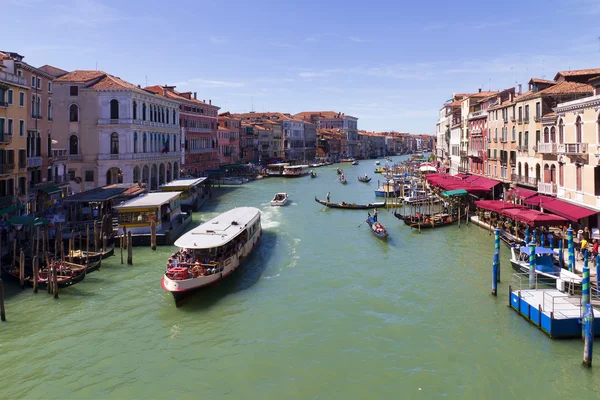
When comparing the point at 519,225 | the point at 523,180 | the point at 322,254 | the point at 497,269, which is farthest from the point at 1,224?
the point at 523,180

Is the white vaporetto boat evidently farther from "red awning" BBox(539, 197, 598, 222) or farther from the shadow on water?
"red awning" BBox(539, 197, 598, 222)

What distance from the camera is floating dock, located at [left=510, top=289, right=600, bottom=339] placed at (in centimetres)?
1354

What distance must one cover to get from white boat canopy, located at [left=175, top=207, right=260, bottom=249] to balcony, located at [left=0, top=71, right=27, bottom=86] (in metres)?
12.6

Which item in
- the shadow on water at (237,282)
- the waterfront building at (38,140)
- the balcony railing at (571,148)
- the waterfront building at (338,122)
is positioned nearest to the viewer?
the shadow on water at (237,282)

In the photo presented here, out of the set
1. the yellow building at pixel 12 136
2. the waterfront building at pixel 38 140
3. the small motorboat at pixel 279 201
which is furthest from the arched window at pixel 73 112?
the small motorboat at pixel 279 201

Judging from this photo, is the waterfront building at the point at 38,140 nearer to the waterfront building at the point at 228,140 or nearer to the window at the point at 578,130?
the window at the point at 578,130

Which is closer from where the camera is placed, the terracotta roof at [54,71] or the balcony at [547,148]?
the balcony at [547,148]

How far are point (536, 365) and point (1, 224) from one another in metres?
23.0

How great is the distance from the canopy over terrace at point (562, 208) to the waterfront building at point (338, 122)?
11323 cm

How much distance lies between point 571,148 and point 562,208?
288 centimetres

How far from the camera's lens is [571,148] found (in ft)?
75.7

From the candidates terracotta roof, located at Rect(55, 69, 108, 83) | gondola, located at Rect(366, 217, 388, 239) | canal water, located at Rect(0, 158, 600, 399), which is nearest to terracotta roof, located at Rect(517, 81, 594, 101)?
canal water, located at Rect(0, 158, 600, 399)

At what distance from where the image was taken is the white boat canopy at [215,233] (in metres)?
19.1

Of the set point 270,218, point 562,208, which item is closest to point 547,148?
point 562,208
